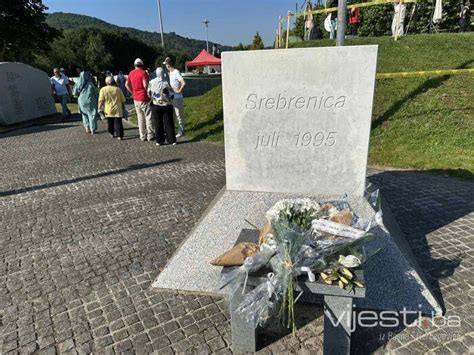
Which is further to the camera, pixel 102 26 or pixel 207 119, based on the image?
pixel 102 26

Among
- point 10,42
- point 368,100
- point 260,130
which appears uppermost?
point 10,42

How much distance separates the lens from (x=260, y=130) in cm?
376

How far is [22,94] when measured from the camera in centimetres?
1452

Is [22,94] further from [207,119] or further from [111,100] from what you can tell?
[207,119]

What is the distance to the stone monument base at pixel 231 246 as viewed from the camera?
2.90 metres

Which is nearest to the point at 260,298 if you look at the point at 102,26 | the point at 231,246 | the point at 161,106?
the point at 231,246

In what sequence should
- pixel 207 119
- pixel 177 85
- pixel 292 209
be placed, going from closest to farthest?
pixel 292 209 < pixel 177 85 < pixel 207 119

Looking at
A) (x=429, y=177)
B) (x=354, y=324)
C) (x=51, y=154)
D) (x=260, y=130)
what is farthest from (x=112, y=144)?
(x=354, y=324)

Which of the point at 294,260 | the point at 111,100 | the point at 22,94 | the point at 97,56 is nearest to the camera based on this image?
the point at 294,260

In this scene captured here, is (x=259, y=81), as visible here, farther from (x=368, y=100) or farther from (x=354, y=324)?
(x=354, y=324)

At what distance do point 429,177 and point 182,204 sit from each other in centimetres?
409

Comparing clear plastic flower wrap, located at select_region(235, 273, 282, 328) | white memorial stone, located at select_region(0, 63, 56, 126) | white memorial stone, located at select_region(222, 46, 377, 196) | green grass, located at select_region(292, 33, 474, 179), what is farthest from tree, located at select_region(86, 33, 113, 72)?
clear plastic flower wrap, located at select_region(235, 273, 282, 328)

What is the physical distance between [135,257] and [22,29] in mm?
27633

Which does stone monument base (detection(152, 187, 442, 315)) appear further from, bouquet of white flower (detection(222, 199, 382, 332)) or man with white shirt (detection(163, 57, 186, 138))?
man with white shirt (detection(163, 57, 186, 138))
